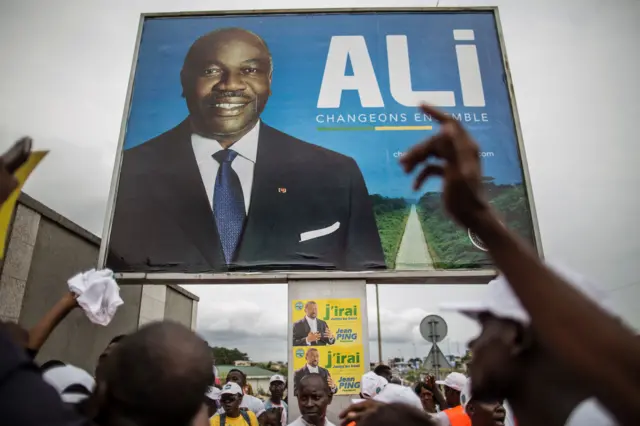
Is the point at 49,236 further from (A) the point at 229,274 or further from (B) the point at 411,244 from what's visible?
(B) the point at 411,244

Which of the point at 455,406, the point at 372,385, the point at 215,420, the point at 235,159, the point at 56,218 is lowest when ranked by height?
the point at 215,420

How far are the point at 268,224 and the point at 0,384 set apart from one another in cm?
557

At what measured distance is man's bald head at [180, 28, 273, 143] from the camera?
7285 mm

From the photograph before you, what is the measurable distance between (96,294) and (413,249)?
509cm

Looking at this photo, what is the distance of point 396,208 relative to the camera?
6762 mm

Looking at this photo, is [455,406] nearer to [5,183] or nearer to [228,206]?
[228,206]

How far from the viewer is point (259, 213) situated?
6633 mm

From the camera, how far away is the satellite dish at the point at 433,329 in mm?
6828

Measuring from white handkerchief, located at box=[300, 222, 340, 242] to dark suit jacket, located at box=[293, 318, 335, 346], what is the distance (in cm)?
114

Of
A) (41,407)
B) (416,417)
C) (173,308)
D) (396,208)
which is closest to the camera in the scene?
(41,407)

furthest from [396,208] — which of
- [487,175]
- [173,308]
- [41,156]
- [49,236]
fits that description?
[173,308]

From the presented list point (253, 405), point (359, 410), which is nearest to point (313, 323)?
point (253, 405)

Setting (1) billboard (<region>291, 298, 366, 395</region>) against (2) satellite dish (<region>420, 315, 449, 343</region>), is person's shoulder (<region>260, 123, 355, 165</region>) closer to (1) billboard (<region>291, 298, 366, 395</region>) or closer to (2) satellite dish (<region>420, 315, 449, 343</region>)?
(1) billboard (<region>291, 298, 366, 395</region>)

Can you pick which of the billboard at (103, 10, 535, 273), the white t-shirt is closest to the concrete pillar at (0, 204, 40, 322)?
the billboard at (103, 10, 535, 273)
